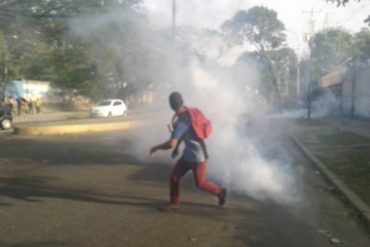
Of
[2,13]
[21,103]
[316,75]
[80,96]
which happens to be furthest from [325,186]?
[316,75]

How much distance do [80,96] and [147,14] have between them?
39.4 meters

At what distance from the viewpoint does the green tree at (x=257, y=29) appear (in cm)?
1667

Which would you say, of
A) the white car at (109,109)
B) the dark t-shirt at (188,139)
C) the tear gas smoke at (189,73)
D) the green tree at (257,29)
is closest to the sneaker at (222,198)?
the dark t-shirt at (188,139)

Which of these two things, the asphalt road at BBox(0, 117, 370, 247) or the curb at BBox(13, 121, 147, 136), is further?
the curb at BBox(13, 121, 147, 136)

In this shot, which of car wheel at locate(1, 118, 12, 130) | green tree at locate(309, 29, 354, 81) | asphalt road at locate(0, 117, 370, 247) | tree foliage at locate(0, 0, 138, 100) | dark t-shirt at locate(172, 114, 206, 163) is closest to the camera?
asphalt road at locate(0, 117, 370, 247)

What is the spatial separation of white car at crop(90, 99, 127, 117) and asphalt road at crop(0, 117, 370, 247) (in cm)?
2762

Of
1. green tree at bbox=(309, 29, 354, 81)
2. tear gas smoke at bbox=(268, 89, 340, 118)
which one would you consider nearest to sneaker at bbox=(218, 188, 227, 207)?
tear gas smoke at bbox=(268, 89, 340, 118)

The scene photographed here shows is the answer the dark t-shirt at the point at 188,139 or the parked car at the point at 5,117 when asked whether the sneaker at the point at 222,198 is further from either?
the parked car at the point at 5,117

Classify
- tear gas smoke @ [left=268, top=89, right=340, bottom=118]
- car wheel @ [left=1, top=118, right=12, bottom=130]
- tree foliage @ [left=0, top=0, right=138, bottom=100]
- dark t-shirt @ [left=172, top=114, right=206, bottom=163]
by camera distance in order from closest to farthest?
dark t-shirt @ [left=172, top=114, right=206, bottom=163]
tree foliage @ [left=0, top=0, right=138, bottom=100]
car wheel @ [left=1, top=118, right=12, bottom=130]
tear gas smoke @ [left=268, top=89, right=340, bottom=118]

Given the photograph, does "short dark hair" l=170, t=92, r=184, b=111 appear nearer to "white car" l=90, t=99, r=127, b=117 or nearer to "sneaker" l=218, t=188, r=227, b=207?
"sneaker" l=218, t=188, r=227, b=207

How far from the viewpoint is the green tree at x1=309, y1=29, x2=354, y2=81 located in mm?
61844

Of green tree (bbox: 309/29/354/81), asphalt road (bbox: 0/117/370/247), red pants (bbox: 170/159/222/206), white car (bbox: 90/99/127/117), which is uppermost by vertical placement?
green tree (bbox: 309/29/354/81)

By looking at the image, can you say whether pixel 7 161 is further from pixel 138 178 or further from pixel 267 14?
pixel 267 14

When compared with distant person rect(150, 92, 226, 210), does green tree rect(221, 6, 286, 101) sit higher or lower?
higher
